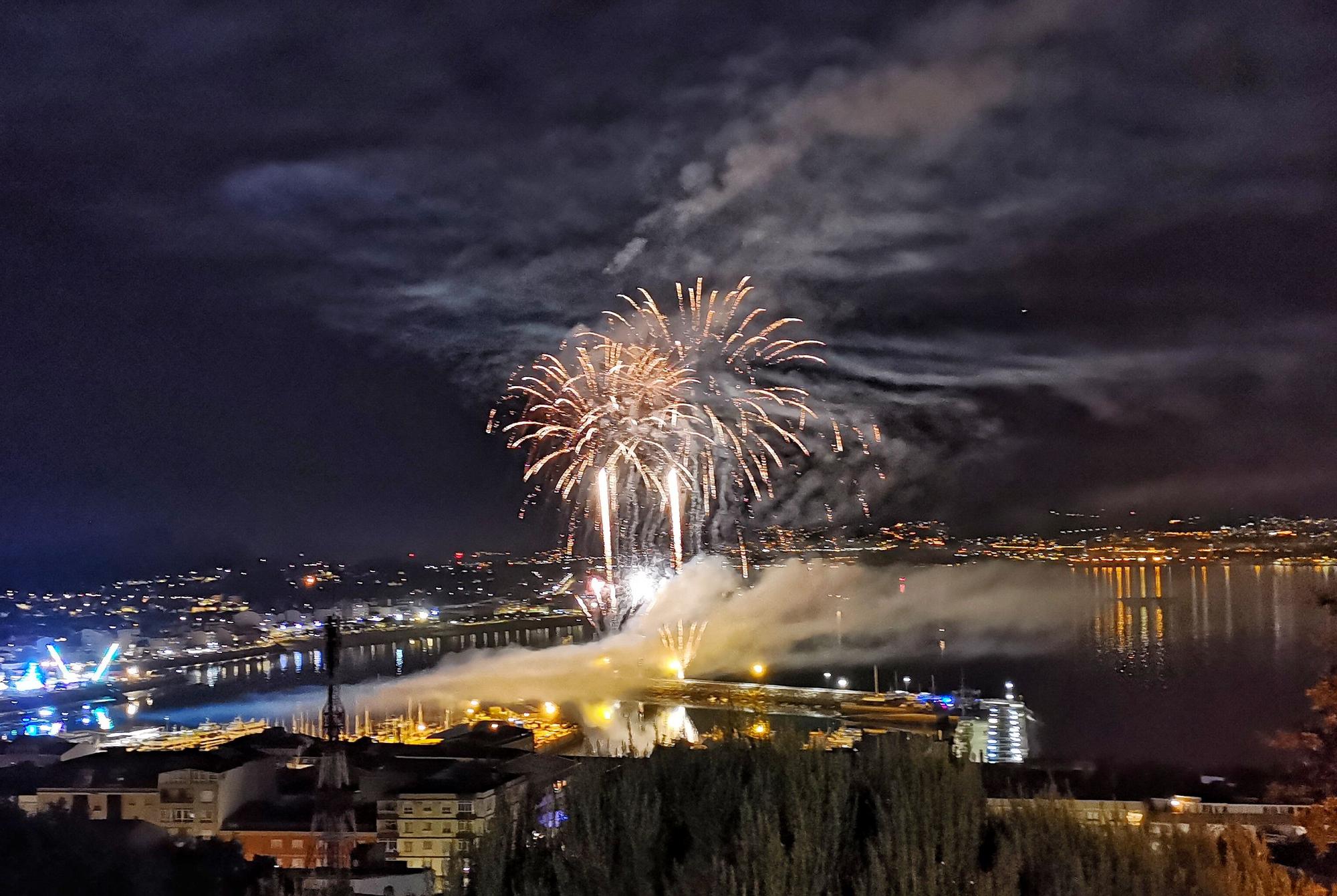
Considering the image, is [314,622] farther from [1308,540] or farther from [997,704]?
[1308,540]

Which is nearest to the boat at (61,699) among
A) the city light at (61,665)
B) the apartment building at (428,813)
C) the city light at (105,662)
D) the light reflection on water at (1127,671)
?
the city light at (61,665)

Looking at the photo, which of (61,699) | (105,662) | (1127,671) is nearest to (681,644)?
(1127,671)

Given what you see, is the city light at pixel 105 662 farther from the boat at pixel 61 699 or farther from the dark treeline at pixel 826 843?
the dark treeline at pixel 826 843

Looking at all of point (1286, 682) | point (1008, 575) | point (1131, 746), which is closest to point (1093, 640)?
point (1286, 682)

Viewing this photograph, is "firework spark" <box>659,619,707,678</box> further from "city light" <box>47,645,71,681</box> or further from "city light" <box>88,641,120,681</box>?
"city light" <box>47,645,71,681</box>

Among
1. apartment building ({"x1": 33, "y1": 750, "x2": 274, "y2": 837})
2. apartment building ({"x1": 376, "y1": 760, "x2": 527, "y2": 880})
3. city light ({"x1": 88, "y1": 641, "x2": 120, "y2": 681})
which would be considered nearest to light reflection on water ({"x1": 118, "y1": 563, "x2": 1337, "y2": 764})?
city light ({"x1": 88, "y1": 641, "x2": 120, "y2": 681})

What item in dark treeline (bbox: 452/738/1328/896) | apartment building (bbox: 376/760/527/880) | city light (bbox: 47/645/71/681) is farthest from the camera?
city light (bbox: 47/645/71/681)

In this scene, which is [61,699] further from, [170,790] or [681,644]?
[170,790]
